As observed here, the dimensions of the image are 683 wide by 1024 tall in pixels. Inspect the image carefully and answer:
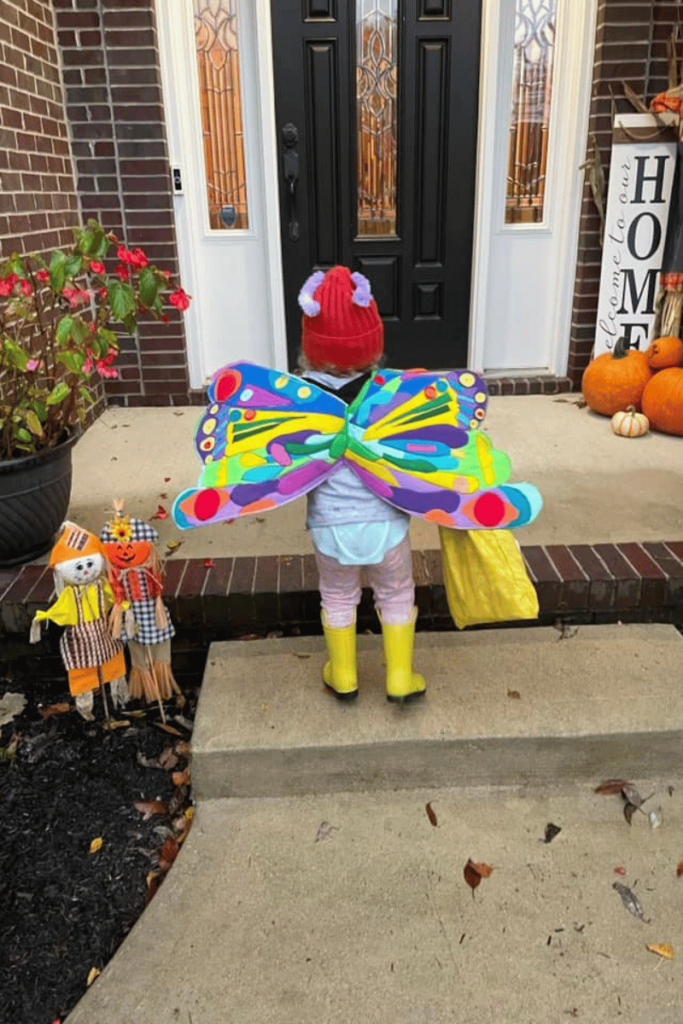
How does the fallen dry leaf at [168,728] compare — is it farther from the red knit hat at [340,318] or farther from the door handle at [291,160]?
the door handle at [291,160]

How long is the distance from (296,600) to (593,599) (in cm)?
97

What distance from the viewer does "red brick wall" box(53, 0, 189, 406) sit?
3.95m

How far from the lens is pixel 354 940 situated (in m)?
1.61

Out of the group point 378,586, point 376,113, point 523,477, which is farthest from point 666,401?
point 378,586

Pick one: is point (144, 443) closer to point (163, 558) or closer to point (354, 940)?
point (163, 558)

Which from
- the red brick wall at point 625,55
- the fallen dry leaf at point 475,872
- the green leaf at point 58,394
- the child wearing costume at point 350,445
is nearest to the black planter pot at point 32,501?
the green leaf at point 58,394

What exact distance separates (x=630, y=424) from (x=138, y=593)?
2.72m


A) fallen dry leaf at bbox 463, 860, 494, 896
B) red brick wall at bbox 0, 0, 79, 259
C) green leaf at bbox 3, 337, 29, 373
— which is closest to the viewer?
fallen dry leaf at bbox 463, 860, 494, 896

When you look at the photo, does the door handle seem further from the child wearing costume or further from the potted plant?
the child wearing costume

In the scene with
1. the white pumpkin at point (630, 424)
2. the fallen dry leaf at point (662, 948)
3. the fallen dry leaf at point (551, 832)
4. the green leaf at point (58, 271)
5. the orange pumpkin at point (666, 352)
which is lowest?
the fallen dry leaf at point (551, 832)

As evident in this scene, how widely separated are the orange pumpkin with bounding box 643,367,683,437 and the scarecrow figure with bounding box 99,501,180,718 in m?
2.74

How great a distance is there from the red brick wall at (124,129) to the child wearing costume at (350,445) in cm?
279

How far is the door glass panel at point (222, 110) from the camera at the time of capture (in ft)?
13.4

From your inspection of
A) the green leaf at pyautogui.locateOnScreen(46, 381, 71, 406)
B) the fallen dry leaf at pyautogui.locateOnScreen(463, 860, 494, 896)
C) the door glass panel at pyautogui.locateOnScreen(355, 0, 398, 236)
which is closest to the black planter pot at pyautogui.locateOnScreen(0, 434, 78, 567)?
the green leaf at pyautogui.locateOnScreen(46, 381, 71, 406)
